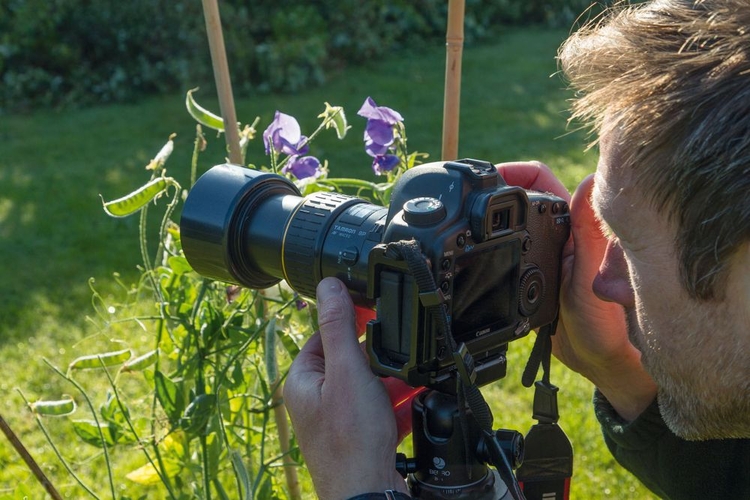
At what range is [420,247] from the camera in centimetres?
104

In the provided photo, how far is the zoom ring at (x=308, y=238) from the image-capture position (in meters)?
1.23

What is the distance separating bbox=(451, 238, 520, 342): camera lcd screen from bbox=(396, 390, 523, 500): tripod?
10cm

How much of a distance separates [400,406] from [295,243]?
0.29 meters

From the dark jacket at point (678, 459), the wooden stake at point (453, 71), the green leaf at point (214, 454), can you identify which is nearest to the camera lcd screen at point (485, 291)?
the wooden stake at point (453, 71)

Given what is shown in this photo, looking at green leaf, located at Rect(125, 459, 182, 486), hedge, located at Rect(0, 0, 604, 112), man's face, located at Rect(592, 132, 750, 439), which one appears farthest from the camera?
hedge, located at Rect(0, 0, 604, 112)

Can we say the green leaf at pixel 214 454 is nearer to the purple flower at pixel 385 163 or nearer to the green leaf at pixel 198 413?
the green leaf at pixel 198 413

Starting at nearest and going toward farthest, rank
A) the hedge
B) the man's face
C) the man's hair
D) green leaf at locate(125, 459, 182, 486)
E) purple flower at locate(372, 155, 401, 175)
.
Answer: the man's hair
the man's face
purple flower at locate(372, 155, 401, 175)
green leaf at locate(125, 459, 182, 486)
the hedge

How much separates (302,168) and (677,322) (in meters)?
0.68

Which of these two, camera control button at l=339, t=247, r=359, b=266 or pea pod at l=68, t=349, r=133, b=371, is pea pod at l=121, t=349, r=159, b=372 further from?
camera control button at l=339, t=247, r=359, b=266

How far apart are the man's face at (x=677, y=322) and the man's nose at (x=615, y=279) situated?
0.03 meters

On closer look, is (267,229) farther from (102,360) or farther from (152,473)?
(152,473)

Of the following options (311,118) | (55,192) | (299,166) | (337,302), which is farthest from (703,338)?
(311,118)

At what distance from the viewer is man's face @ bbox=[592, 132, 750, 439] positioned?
1091 millimetres

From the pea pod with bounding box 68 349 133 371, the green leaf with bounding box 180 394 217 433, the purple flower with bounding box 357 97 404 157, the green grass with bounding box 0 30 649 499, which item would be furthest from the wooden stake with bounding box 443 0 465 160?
the green grass with bounding box 0 30 649 499
